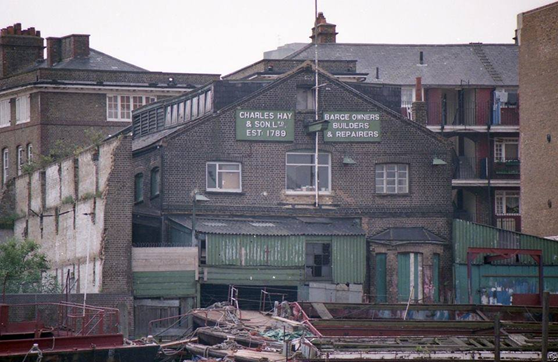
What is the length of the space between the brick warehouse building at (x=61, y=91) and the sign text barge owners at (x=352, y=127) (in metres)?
19.8

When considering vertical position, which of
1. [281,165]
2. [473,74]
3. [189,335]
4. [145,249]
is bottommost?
[189,335]

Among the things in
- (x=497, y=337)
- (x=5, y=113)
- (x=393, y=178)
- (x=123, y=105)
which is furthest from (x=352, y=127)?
(x=5, y=113)

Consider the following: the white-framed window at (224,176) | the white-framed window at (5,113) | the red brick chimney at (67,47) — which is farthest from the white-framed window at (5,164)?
the white-framed window at (224,176)

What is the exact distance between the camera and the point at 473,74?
67.4 metres

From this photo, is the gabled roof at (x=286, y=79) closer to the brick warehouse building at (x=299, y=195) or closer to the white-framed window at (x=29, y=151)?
the brick warehouse building at (x=299, y=195)

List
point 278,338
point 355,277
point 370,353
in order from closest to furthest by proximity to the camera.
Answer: point 370,353 < point 278,338 < point 355,277

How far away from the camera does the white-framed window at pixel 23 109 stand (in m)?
68.0

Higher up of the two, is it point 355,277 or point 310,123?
point 310,123

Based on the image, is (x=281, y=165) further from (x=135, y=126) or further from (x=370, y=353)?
(x=370, y=353)

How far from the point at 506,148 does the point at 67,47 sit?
2637 centimetres

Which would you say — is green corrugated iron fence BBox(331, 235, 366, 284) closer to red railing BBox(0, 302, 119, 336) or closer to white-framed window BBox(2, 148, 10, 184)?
red railing BBox(0, 302, 119, 336)

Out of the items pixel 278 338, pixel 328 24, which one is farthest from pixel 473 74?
pixel 278 338

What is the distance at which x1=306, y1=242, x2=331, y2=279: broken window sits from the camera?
48031 mm

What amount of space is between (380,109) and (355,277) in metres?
7.63
